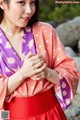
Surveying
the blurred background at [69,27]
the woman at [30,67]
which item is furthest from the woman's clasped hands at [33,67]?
the blurred background at [69,27]

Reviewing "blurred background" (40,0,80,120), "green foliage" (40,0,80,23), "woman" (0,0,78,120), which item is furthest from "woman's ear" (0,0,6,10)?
"green foliage" (40,0,80,23)

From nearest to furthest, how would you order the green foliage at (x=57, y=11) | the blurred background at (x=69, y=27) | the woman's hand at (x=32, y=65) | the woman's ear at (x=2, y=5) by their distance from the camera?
the woman's hand at (x=32, y=65) → the woman's ear at (x=2, y=5) → the blurred background at (x=69, y=27) → the green foliage at (x=57, y=11)

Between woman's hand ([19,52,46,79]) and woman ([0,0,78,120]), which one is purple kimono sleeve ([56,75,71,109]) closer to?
woman ([0,0,78,120])

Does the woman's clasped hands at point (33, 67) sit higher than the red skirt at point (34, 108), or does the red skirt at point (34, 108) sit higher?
the woman's clasped hands at point (33, 67)

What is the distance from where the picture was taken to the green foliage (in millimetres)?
9555

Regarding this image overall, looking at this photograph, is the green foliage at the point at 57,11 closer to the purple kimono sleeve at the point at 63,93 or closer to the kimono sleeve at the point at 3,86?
the purple kimono sleeve at the point at 63,93

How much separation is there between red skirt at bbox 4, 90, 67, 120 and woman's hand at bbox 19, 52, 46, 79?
0.63 feet

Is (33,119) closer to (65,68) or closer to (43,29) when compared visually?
(65,68)

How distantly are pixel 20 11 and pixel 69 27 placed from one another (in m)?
5.26

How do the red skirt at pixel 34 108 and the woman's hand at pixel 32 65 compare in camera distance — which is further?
the red skirt at pixel 34 108

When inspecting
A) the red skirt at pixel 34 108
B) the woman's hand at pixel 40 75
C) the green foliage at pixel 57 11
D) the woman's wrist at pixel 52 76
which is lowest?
the green foliage at pixel 57 11

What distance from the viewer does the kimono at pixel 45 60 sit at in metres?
1.94

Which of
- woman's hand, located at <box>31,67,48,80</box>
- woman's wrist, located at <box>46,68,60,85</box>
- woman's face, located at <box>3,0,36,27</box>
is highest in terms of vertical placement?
woman's face, located at <box>3,0,36,27</box>

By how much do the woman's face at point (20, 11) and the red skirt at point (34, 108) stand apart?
38 centimetres
